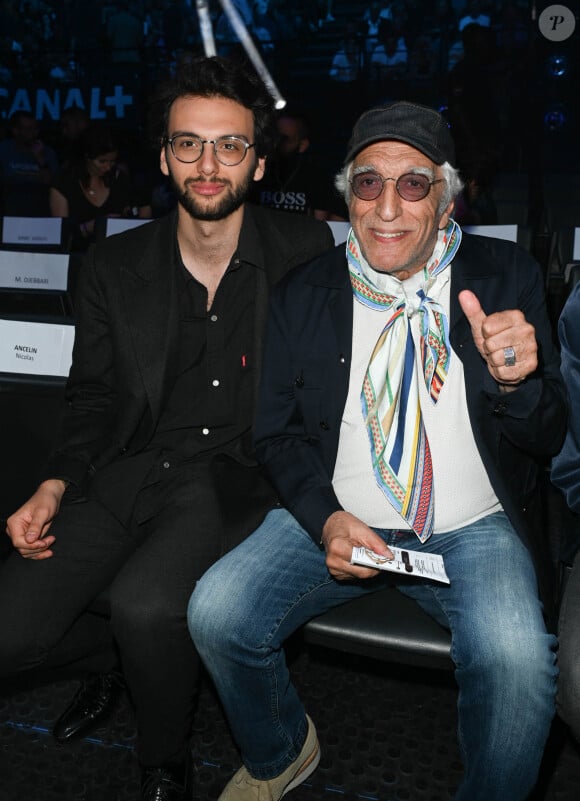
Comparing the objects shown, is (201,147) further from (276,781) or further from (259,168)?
(276,781)

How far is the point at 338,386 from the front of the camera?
1.83 m

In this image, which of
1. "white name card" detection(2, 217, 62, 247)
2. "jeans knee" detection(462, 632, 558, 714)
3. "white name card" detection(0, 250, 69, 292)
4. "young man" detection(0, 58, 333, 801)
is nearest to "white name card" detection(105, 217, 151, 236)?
"white name card" detection(2, 217, 62, 247)

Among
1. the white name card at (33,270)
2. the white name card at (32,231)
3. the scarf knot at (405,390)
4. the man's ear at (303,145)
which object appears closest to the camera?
the scarf knot at (405,390)

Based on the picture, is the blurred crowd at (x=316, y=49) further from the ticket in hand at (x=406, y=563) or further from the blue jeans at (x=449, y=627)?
the ticket in hand at (x=406, y=563)

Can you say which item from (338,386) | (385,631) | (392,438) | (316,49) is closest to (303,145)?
(338,386)

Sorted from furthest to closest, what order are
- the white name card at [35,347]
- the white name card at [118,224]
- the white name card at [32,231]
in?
1. the white name card at [32,231]
2. the white name card at [118,224]
3. the white name card at [35,347]

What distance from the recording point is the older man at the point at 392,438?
5.27 feet

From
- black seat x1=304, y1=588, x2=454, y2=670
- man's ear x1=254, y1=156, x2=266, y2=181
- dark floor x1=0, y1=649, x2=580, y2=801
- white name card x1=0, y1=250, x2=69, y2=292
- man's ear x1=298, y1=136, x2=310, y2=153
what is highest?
man's ear x1=298, y1=136, x2=310, y2=153

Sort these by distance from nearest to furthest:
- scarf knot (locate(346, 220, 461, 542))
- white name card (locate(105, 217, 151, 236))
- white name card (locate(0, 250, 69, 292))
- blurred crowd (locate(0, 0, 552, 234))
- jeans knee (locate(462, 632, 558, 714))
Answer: jeans knee (locate(462, 632, 558, 714))
scarf knot (locate(346, 220, 461, 542))
white name card (locate(0, 250, 69, 292))
white name card (locate(105, 217, 151, 236))
blurred crowd (locate(0, 0, 552, 234))

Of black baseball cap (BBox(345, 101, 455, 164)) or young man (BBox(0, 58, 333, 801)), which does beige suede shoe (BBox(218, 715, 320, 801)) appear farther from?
black baseball cap (BBox(345, 101, 455, 164))

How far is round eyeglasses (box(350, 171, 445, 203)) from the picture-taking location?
176 centimetres

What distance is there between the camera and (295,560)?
1.75 m

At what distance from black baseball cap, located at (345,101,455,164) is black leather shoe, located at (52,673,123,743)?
1564 millimetres

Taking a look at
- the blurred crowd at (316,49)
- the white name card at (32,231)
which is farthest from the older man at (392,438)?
the blurred crowd at (316,49)
